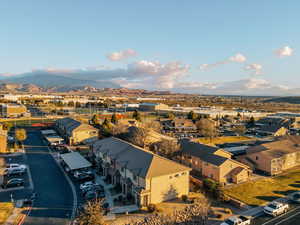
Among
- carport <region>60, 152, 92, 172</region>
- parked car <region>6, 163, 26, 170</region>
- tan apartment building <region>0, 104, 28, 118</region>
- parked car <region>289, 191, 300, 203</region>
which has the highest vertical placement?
tan apartment building <region>0, 104, 28, 118</region>

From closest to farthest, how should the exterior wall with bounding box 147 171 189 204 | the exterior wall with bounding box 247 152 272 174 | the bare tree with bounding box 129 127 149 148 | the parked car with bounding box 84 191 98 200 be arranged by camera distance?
1. the exterior wall with bounding box 147 171 189 204
2. the parked car with bounding box 84 191 98 200
3. the exterior wall with bounding box 247 152 272 174
4. the bare tree with bounding box 129 127 149 148

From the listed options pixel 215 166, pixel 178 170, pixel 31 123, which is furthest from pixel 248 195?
pixel 31 123

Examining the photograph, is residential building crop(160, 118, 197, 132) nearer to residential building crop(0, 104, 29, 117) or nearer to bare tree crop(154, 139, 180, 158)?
bare tree crop(154, 139, 180, 158)

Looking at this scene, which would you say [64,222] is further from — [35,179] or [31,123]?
[31,123]

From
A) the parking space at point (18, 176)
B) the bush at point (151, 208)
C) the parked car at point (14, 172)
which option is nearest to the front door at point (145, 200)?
the bush at point (151, 208)

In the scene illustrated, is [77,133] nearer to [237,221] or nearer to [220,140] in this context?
[220,140]

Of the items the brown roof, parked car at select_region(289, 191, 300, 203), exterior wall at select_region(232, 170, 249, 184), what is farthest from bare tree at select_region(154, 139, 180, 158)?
parked car at select_region(289, 191, 300, 203)
